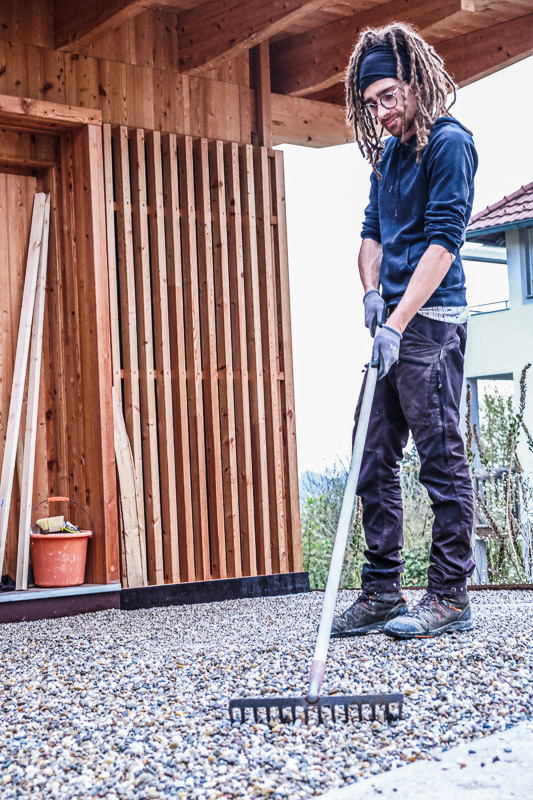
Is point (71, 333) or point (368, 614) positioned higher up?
point (71, 333)

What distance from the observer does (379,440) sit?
295 cm

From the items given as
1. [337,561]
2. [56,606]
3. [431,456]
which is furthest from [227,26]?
[337,561]

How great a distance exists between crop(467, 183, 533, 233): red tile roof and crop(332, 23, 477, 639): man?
10385 millimetres

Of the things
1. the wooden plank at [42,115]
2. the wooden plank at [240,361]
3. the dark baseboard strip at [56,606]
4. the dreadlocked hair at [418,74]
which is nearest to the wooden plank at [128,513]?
the dark baseboard strip at [56,606]

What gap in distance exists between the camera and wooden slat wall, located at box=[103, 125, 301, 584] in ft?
16.7

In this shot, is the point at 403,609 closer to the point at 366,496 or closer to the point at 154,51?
the point at 366,496

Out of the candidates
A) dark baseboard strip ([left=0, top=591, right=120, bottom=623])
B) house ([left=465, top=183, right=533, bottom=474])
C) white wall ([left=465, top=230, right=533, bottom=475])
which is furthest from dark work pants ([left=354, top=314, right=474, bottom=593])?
white wall ([left=465, top=230, right=533, bottom=475])

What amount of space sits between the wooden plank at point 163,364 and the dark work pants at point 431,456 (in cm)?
231

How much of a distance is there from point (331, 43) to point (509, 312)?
29.2ft

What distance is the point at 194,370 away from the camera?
5250 mm

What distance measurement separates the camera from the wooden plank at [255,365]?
5.49 m

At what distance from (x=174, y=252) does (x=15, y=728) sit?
138 inches

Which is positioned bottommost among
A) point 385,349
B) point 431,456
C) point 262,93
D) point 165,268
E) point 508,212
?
point 431,456

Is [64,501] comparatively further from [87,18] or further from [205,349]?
[87,18]
